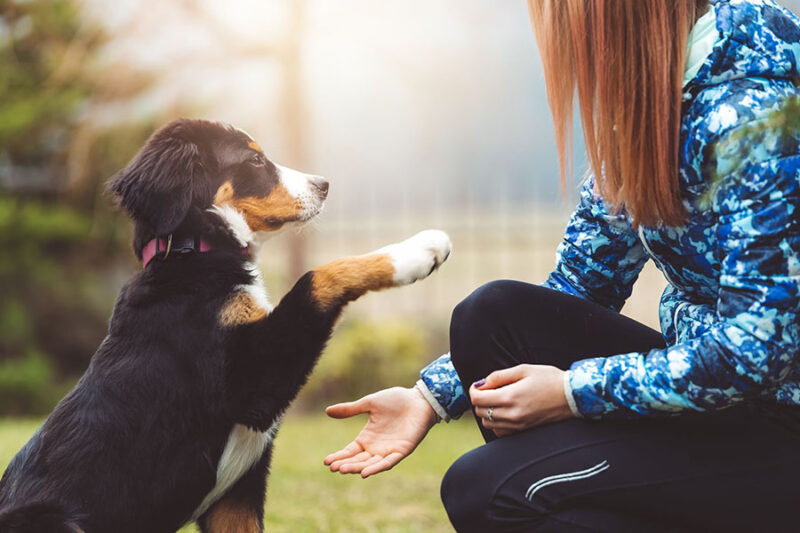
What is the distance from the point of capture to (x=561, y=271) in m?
2.16

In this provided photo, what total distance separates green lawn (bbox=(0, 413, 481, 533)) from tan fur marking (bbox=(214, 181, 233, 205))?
1.14 m

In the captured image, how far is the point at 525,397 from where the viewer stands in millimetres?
1664

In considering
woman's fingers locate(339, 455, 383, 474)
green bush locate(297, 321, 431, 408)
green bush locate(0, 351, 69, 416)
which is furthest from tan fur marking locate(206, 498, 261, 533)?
green bush locate(0, 351, 69, 416)

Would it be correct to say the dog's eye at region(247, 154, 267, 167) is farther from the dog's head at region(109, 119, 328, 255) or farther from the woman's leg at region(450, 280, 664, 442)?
the woman's leg at region(450, 280, 664, 442)

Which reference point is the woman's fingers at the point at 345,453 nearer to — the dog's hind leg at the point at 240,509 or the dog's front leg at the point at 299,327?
the dog's front leg at the point at 299,327

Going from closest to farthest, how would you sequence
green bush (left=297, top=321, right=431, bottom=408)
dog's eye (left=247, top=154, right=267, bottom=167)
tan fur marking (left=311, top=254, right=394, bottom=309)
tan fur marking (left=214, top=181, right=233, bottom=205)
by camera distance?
tan fur marking (left=311, top=254, right=394, bottom=309) → tan fur marking (left=214, top=181, right=233, bottom=205) → dog's eye (left=247, top=154, right=267, bottom=167) → green bush (left=297, top=321, right=431, bottom=408)

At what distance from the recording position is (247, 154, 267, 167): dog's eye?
2.51m

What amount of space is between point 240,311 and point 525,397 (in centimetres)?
81

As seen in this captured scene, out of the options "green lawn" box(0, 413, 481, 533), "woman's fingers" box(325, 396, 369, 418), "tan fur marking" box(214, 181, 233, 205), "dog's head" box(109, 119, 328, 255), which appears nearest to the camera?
"woman's fingers" box(325, 396, 369, 418)

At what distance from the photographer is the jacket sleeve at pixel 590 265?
204 cm

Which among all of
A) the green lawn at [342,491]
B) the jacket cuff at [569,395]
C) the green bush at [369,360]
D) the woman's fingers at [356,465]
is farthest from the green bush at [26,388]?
the jacket cuff at [569,395]

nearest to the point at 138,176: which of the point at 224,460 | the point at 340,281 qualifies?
the point at 340,281

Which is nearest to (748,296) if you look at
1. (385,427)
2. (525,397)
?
(525,397)

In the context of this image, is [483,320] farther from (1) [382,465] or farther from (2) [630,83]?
(2) [630,83]
